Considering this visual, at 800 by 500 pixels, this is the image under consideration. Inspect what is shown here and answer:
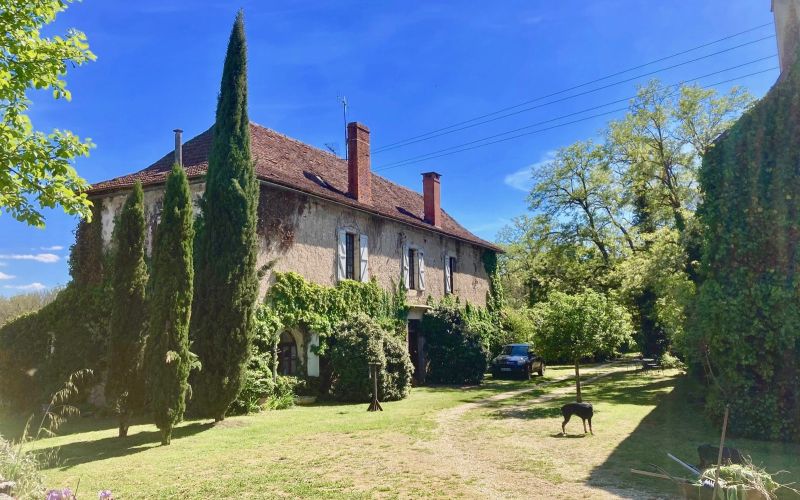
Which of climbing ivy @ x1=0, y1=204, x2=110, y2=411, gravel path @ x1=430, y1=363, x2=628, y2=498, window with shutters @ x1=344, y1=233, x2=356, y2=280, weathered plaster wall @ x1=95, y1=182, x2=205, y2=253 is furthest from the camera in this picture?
window with shutters @ x1=344, y1=233, x2=356, y2=280

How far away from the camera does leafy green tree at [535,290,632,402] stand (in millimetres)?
15148

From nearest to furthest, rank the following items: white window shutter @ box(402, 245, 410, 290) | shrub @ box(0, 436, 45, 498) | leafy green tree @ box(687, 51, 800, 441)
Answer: shrub @ box(0, 436, 45, 498) < leafy green tree @ box(687, 51, 800, 441) < white window shutter @ box(402, 245, 410, 290)

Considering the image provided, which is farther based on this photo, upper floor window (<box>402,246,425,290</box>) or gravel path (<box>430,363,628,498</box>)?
upper floor window (<box>402,246,425,290</box>)

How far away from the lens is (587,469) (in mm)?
8273

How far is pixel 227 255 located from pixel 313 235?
488 cm

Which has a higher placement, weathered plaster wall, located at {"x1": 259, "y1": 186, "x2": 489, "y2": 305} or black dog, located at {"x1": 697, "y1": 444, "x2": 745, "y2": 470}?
weathered plaster wall, located at {"x1": 259, "y1": 186, "x2": 489, "y2": 305}

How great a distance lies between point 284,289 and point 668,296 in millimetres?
13121

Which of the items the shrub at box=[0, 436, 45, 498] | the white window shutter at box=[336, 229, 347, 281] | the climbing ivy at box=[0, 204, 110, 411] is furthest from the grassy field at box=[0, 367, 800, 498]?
the white window shutter at box=[336, 229, 347, 281]

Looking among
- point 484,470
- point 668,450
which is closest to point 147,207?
point 484,470

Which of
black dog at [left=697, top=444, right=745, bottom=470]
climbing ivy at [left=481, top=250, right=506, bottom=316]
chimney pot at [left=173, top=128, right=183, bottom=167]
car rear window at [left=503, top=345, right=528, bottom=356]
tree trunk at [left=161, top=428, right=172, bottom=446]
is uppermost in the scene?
chimney pot at [left=173, top=128, right=183, bottom=167]

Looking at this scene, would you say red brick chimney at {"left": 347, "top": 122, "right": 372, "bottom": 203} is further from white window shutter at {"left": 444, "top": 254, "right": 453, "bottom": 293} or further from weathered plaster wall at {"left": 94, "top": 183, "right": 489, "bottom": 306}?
white window shutter at {"left": 444, "top": 254, "right": 453, "bottom": 293}

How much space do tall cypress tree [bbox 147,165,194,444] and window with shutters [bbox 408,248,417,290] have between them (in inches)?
513

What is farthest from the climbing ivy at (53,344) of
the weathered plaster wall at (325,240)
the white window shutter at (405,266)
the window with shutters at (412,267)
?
the window with shutters at (412,267)

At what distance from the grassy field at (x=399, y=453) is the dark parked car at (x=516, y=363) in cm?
877
